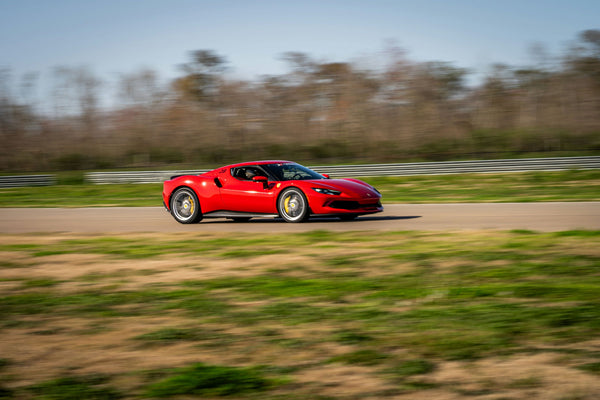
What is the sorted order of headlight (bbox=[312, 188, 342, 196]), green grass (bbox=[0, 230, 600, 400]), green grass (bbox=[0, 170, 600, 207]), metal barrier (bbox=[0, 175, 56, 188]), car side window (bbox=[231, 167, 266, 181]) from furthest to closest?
metal barrier (bbox=[0, 175, 56, 188]) → green grass (bbox=[0, 170, 600, 207]) → car side window (bbox=[231, 167, 266, 181]) → headlight (bbox=[312, 188, 342, 196]) → green grass (bbox=[0, 230, 600, 400])

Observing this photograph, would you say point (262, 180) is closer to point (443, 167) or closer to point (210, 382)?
point (210, 382)

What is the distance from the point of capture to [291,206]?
1150 cm

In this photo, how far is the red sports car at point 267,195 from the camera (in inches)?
441

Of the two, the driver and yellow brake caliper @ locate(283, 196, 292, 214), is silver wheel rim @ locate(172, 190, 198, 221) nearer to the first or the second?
the driver

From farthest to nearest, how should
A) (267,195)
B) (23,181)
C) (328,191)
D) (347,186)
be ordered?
(23,181)
(267,195)
(347,186)
(328,191)

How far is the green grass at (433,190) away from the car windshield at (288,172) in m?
5.19

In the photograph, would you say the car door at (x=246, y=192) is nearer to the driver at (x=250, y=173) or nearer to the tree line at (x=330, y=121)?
the driver at (x=250, y=173)

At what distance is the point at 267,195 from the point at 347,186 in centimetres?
150

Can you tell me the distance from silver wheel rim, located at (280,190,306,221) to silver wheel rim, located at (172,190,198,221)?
1.95m

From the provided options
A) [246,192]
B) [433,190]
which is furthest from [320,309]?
[433,190]

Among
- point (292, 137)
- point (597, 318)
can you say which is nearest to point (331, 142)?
point (292, 137)

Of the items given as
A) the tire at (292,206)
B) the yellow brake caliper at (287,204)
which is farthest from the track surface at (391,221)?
the yellow brake caliper at (287,204)

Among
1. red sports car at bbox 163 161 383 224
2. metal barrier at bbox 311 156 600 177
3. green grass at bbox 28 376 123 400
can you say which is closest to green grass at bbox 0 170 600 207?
metal barrier at bbox 311 156 600 177

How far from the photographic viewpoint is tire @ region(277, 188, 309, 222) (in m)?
11.3
